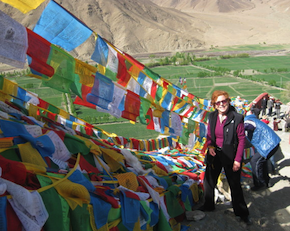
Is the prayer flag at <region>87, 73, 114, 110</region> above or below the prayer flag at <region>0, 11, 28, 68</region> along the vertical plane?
below

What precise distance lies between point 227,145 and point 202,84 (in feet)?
90.6

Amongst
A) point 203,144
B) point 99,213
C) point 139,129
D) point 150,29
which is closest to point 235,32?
point 150,29

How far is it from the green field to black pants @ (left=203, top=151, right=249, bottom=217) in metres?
12.8

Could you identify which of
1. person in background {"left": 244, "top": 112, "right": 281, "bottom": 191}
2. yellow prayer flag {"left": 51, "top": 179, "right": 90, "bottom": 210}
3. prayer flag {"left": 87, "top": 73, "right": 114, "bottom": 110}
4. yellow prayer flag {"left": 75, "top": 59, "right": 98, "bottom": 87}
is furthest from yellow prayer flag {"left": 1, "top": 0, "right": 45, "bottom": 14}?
person in background {"left": 244, "top": 112, "right": 281, "bottom": 191}

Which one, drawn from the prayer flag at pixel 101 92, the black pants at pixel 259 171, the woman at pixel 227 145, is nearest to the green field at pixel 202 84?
the black pants at pixel 259 171

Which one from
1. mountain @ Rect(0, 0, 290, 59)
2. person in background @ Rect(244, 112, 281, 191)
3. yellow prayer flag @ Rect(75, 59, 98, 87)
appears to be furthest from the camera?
mountain @ Rect(0, 0, 290, 59)

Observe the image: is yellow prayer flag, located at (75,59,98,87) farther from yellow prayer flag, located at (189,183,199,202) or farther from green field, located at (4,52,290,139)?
green field, located at (4,52,290,139)

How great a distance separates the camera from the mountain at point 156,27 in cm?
5834

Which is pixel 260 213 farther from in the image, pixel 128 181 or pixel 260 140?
pixel 128 181

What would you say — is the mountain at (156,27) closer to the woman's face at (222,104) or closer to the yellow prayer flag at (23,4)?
the yellow prayer flag at (23,4)

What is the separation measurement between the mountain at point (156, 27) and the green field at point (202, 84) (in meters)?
17.9

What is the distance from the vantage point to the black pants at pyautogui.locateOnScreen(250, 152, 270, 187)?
12.8ft

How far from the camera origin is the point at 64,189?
209 cm

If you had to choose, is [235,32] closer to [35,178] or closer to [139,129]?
[139,129]
